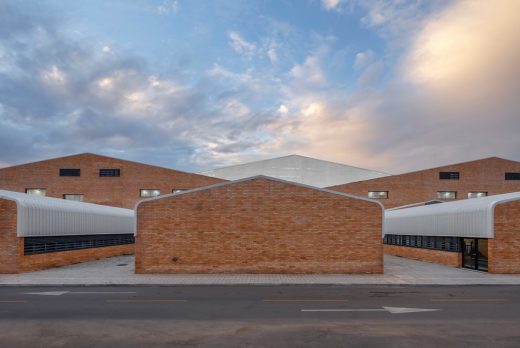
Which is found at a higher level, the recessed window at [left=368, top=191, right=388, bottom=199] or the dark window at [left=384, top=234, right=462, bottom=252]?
the recessed window at [left=368, top=191, right=388, bottom=199]

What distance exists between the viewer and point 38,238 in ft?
77.6

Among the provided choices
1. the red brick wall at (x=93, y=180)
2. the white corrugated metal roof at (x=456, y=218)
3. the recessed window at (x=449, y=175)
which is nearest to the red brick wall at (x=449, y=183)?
the recessed window at (x=449, y=175)

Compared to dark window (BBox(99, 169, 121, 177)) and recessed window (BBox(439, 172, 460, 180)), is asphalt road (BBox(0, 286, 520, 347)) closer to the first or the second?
dark window (BBox(99, 169, 121, 177))

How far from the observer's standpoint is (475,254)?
23.7 meters

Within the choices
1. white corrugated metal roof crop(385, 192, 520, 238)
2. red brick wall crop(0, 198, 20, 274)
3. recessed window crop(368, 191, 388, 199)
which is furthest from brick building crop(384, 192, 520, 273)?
red brick wall crop(0, 198, 20, 274)

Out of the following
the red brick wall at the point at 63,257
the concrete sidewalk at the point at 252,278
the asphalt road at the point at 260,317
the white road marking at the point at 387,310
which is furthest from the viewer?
the red brick wall at the point at 63,257

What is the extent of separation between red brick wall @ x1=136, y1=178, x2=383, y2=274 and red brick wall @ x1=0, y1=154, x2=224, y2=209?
90.6 feet

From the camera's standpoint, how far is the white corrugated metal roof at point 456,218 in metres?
22.3

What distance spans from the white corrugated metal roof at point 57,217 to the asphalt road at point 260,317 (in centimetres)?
606

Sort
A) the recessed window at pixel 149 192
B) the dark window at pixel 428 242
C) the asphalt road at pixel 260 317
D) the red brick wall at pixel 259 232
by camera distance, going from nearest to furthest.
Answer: the asphalt road at pixel 260 317
the red brick wall at pixel 259 232
the dark window at pixel 428 242
the recessed window at pixel 149 192

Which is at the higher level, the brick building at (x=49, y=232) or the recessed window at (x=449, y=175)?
the recessed window at (x=449, y=175)

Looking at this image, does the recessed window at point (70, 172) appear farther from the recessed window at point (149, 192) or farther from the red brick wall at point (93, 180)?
the recessed window at point (149, 192)

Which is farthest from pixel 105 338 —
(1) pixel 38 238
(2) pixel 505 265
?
(2) pixel 505 265

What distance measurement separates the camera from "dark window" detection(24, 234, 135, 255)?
910 inches
